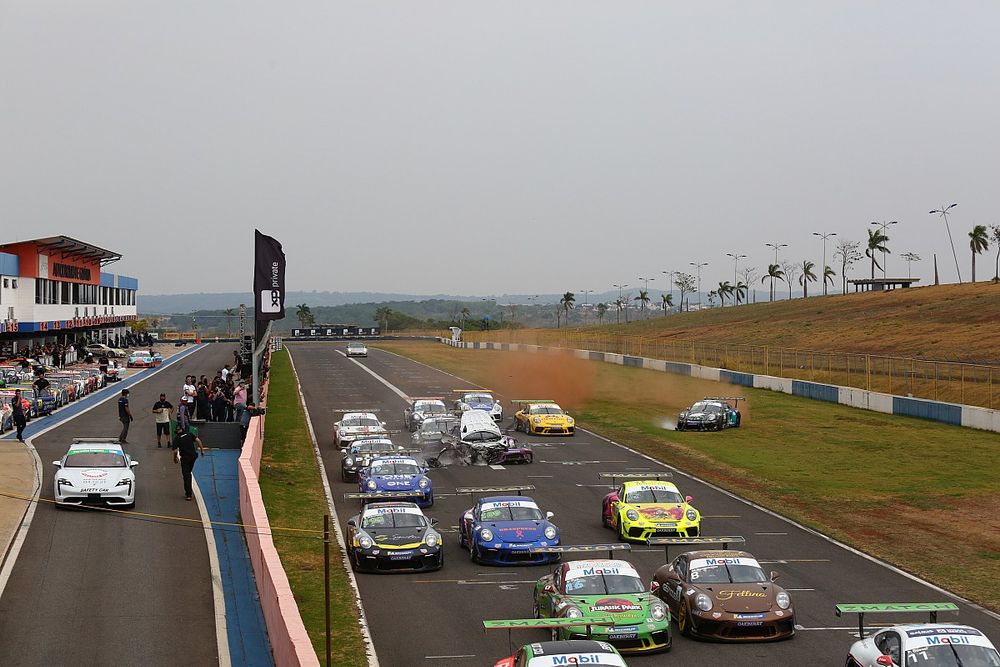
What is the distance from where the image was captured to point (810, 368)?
210ft

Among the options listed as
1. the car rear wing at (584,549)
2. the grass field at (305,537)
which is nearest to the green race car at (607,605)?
the car rear wing at (584,549)

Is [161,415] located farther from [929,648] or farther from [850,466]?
[929,648]

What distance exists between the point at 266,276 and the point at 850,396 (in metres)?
32.5

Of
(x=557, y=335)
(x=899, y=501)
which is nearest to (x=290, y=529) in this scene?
(x=899, y=501)

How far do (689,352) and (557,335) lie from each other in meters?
32.0

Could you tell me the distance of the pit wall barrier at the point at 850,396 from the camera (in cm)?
4500

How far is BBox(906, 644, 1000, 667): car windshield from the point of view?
1217cm

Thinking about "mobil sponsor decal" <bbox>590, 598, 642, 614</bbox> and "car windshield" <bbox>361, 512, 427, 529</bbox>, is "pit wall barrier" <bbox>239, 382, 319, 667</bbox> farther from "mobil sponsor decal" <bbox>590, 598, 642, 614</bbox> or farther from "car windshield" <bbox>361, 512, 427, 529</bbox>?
"mobil sponsor decal" <bbox>590, 598, 642, 614</bbox>

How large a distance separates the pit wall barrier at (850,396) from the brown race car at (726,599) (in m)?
31.0

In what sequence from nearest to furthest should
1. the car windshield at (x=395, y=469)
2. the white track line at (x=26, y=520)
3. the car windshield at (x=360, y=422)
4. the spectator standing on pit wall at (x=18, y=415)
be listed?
the white track line at (x=26, y=520) → the car windshield at (x=395, y=469) → the spectator standing on pit wall at (x=18, y=415) → the car windshield at (x=360, y=422)

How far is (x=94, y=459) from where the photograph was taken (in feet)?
84.8

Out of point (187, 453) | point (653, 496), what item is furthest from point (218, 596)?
point (653, 496)

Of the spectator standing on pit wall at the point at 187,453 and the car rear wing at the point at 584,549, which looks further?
the spectator standing on pit wall at the point at 187,453

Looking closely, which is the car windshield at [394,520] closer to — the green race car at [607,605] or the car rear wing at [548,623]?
the green race car at [607,605]
